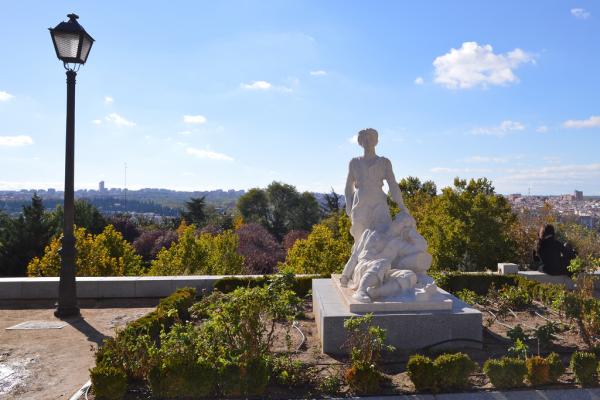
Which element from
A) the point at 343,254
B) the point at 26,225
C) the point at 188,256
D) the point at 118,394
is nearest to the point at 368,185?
the point at 118,394

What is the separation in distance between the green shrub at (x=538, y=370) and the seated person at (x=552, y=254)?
7084 mm

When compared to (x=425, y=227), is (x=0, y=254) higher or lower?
lower

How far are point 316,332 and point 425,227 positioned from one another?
10.3 metres

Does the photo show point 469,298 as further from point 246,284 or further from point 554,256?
point 246,284

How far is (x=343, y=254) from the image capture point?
547 inches

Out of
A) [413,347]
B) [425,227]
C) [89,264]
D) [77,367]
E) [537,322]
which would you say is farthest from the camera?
[425,227]

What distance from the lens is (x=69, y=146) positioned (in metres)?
7.77

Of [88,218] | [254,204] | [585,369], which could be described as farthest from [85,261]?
[254,204]

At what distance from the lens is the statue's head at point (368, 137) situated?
7277 mm

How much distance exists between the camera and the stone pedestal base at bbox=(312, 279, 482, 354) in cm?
579

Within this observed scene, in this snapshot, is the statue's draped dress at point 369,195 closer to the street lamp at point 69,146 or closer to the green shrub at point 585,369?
the green shrub at point 585,369

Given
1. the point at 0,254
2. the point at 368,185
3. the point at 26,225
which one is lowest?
the point at 0,254

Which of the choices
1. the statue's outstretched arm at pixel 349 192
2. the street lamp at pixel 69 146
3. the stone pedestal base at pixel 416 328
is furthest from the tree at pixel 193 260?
the stone pedestal base at pixel 416 328

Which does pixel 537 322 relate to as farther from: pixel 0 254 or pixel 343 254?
pixel 0 254
